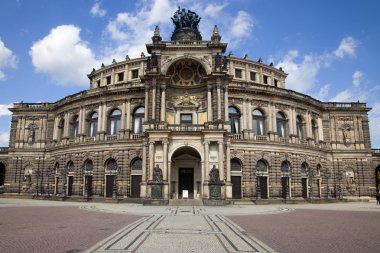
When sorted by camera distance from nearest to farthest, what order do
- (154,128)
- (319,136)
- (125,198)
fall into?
(154,128)
(125,198)
(319,136)

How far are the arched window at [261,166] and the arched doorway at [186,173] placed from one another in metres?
Answer: 8.61

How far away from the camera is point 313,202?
42188 millimetres

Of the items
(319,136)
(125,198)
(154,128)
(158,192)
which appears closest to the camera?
(158,192)

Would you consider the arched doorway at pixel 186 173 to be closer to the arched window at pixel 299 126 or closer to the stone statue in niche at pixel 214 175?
the stone statue in niche at pixel 214 175

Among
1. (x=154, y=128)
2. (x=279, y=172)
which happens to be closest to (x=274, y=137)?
(x=279, y=172)

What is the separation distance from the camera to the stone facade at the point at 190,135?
3919 centimetres

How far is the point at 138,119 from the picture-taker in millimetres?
45719

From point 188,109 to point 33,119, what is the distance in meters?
29.7

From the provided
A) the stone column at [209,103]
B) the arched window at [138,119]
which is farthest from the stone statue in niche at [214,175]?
the arched window at [138,119]

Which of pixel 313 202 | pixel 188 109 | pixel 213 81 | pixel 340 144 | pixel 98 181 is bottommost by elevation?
pixel 313 202

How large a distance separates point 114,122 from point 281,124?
83.6 ft

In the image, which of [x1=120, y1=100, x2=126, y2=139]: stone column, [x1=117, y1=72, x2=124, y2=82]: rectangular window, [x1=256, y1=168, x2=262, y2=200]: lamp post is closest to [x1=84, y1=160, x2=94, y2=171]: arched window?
[x1=120, y1=100, x2=126, y2=139]: stone column

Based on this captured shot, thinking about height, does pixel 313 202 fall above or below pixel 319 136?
below

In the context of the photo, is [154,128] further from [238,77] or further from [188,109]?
[238,77]
